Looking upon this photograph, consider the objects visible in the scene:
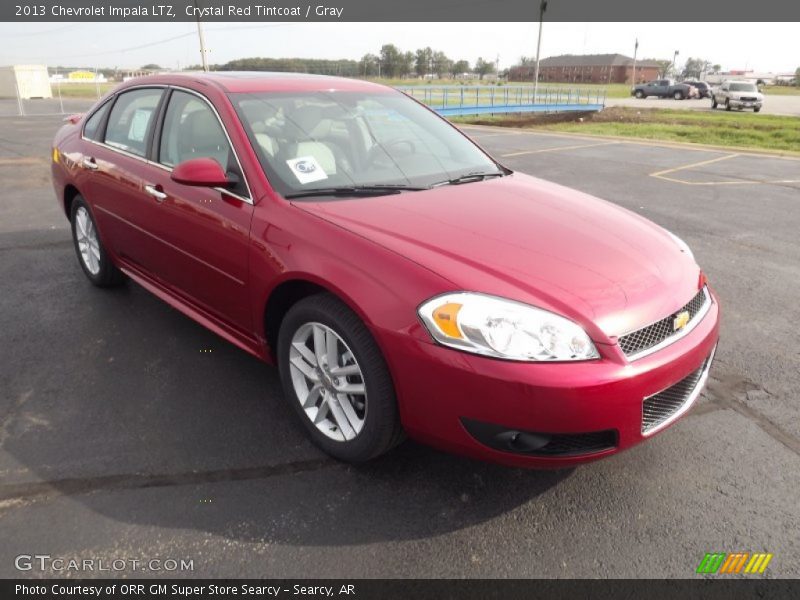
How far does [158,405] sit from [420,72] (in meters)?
65.6

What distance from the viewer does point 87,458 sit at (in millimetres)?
2697

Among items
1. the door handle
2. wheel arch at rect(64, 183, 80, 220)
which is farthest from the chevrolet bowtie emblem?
wheel arch at rect(64, 183, 80, 220)

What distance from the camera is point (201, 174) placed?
282 cm

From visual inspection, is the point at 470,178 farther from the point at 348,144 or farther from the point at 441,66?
the point at 441,66

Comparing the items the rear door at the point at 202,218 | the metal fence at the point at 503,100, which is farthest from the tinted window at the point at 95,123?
the metal fence at the point at 503,100

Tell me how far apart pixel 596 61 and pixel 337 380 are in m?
120

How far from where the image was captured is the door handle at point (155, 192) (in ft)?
11.2

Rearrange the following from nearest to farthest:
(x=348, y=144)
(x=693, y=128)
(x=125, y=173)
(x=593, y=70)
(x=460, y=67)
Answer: (x=348, y=144) < (x=125, y=173) < (x=693, y=128) < (x=460, y=67) < (x=593, y=70)

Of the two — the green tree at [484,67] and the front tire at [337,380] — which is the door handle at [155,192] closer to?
the front tire at [337,380]

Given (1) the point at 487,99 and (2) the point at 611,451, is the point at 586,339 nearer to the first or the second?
(2) the point at 611,451

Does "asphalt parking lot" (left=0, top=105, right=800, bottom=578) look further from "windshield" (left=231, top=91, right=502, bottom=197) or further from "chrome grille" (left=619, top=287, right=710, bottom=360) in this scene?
"windshield" (left=231, top=91, right=502, bottom=197)

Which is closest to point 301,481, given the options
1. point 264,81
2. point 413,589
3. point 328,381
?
point 328,381

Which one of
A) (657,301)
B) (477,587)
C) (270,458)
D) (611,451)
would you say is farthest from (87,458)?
(657,301)

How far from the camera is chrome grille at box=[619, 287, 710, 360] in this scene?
220cm
